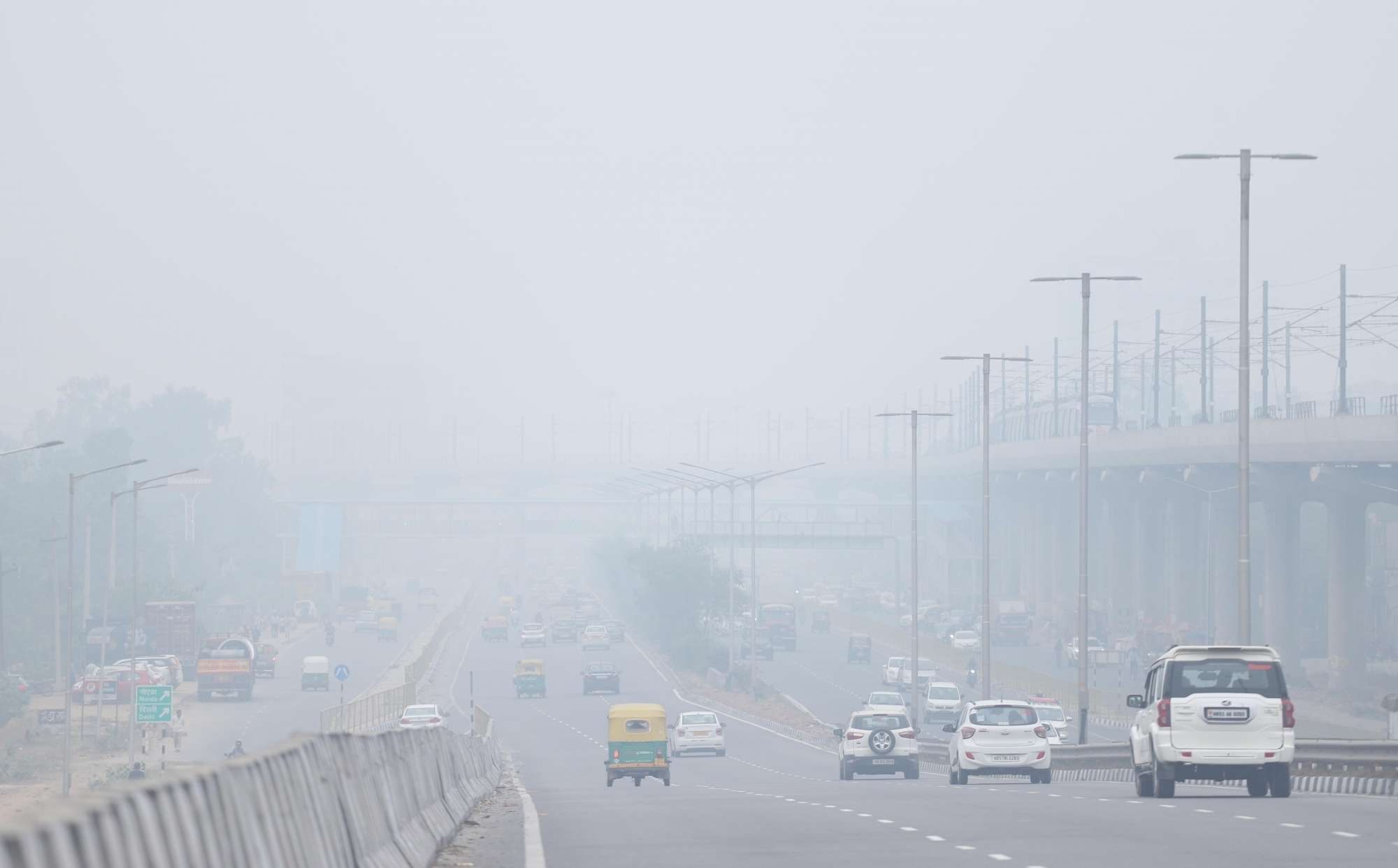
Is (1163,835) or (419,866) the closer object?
(419,866)

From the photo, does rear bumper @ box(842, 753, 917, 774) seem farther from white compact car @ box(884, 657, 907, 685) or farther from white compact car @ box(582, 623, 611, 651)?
white compact car @ box(582, 623, 611, 651)

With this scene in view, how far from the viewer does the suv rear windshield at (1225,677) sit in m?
23.3

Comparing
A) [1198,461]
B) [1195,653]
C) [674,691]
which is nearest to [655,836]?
[1195,653]

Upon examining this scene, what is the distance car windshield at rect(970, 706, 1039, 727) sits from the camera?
3581 cm

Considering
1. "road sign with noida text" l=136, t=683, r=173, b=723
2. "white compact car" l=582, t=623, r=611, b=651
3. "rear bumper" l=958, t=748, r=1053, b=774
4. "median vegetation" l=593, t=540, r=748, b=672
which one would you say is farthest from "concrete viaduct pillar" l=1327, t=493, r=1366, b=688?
"rear bumper" l=958, t=748, r=1053, b=774

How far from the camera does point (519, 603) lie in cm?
16825

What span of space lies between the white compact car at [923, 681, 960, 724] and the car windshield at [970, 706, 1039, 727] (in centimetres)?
3771

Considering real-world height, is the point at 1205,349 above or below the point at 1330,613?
above

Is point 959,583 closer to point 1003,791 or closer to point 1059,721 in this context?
point 1059,721

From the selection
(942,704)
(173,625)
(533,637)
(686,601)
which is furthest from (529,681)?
(686,601)

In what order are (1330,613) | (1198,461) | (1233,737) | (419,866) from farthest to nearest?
(1198,461) → (1330,613) → (1233,737) → (419,866)

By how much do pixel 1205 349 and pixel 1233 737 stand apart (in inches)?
3718

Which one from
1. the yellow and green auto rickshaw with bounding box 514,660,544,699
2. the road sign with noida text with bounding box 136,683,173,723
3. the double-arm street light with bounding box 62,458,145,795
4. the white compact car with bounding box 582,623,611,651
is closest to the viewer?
the double-arm street light with bounding box 62,458,145,795

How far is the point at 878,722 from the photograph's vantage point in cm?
4372
